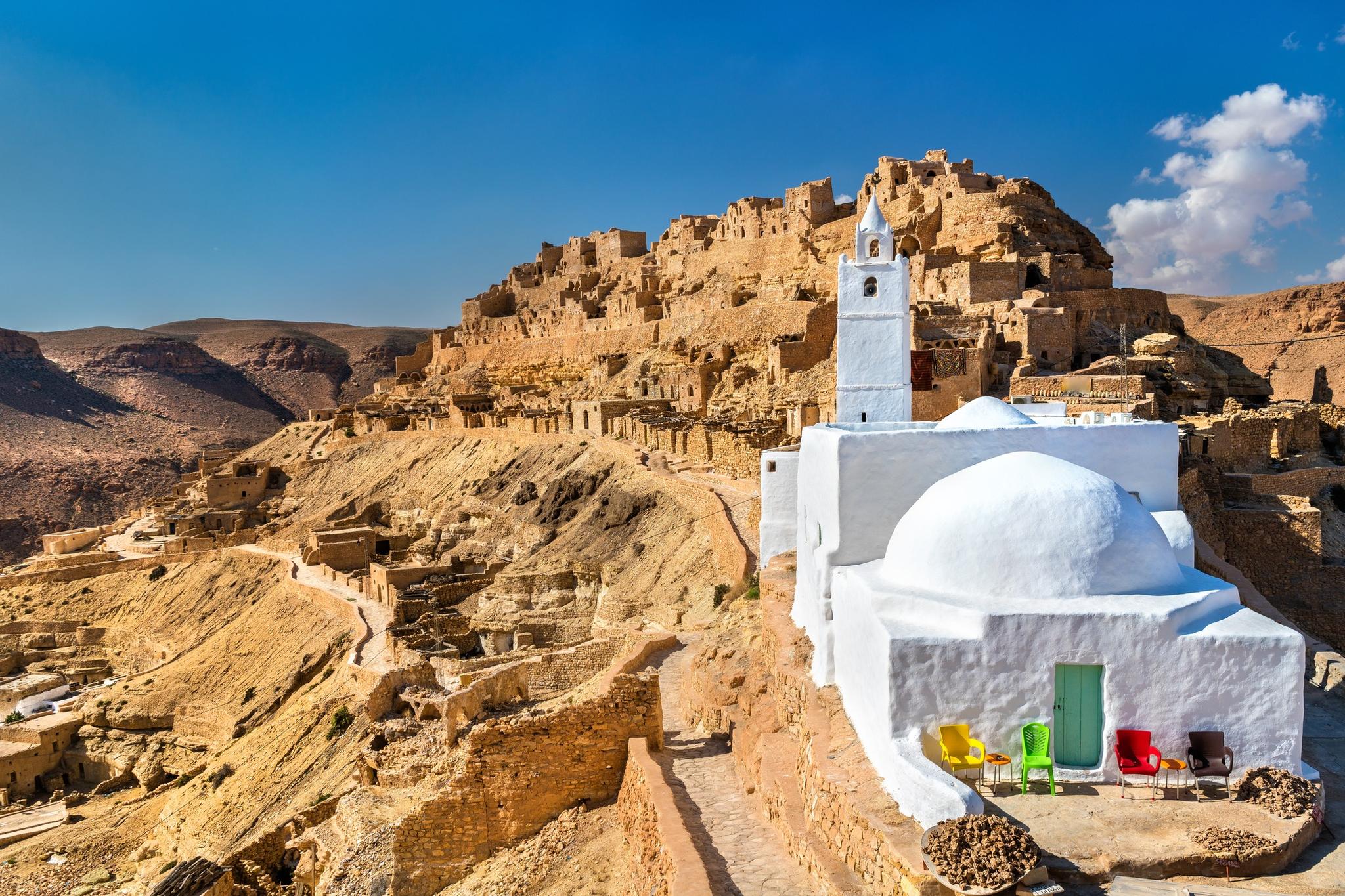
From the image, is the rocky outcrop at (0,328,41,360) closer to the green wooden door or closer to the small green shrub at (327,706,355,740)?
the small green shrub at (327,706,355,740)

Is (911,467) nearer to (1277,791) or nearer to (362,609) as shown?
(1277,791)

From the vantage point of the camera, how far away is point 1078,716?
6082 mm

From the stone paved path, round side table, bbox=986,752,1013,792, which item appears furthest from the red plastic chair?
the stone paved path

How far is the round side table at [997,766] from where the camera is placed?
5.87m

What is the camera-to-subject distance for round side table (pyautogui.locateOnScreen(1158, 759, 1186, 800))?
5.73 m

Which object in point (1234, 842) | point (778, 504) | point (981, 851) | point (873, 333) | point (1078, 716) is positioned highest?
point (873, 333)

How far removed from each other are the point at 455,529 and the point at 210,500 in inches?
709

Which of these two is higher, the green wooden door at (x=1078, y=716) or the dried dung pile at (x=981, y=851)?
the green wooden door at (x=1078, y=716)

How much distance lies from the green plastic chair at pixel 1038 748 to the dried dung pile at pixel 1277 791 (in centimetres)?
107

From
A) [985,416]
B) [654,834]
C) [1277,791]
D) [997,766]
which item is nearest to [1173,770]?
[1277,791]

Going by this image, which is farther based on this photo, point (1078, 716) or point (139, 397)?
point (139, 397)

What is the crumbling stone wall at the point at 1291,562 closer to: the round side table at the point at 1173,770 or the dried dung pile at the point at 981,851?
the round side table at the point at 1173,770

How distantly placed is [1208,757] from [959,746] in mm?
1499

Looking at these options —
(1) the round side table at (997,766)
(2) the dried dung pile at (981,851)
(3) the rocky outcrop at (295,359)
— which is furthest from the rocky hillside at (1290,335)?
(3) the rocky outcrop at (295,359)
